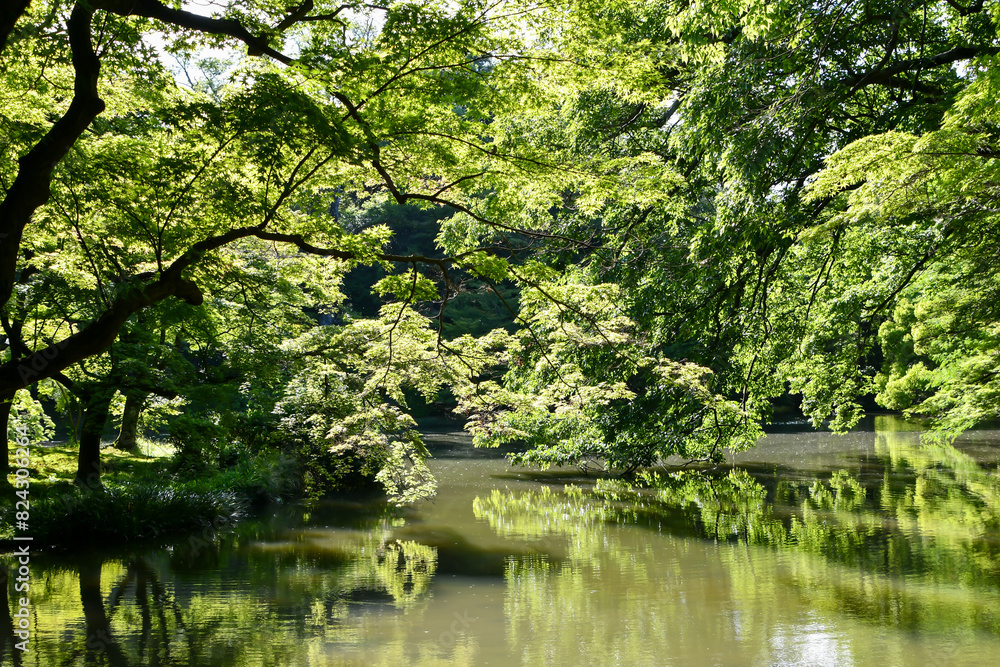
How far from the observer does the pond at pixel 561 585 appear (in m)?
5.42

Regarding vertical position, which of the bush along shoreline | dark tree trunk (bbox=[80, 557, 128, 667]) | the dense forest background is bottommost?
dark tree trunk (bbox=[80, 557, 128, 667])

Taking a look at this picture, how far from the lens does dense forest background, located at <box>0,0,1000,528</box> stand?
192 inches

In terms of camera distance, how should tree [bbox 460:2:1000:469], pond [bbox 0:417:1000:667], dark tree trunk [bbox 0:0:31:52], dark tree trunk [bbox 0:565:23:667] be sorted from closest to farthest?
dark tree trunk [bbox 0:0:31:52], dark tree trunk [bbox 0:565:23:667], pond [bbox 0:417:1000:667], tree [bbox 460:2:1000:469]

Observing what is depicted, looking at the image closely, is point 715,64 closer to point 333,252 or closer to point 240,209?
point 333,252

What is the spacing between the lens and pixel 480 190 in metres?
7.46

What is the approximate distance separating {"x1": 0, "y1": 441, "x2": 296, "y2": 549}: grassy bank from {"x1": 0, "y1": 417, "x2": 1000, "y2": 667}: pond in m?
0.48

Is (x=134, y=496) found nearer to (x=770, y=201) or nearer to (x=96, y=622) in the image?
(x=96, y=622)

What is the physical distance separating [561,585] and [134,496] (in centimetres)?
628

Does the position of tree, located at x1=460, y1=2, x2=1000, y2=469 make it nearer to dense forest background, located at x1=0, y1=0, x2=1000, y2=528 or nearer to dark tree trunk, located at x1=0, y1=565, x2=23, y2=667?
dense forest background, located at x1=0, y1=0, x2=1000, y2=528

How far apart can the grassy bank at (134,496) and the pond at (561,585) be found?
48 cm

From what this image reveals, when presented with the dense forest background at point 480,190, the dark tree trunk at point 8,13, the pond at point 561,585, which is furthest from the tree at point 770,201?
the dark tree trunk at point 8,13

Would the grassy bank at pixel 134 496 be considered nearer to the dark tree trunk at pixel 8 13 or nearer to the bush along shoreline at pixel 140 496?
the bush along shoreline at pixel 140 496

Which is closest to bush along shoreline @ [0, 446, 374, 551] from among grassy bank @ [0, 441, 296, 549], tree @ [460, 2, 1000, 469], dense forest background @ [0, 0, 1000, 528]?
grassy bank @ [0, 441, 296, 549]

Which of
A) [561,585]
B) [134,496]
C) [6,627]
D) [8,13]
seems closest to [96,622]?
[6,627]
